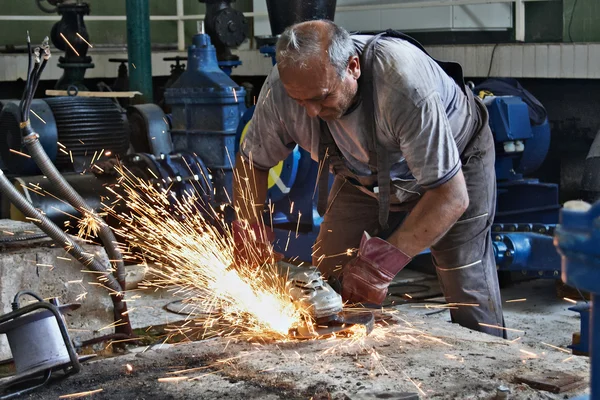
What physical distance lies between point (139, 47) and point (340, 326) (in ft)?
20.3

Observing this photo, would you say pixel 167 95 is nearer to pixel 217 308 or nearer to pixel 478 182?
pixel 217 308

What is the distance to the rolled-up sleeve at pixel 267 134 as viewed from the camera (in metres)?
3.31

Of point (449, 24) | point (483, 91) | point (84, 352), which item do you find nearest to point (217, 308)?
point (84, 352)

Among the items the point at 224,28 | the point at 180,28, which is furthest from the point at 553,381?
the point at 180,28

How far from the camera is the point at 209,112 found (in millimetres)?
6332

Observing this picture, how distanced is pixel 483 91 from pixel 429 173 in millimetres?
3052

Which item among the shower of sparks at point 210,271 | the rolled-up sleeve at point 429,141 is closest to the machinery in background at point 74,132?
the shower of sparks at point 210,271

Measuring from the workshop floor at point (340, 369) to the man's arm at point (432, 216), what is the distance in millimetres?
343

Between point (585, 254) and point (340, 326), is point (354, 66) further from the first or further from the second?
point (585, 254)

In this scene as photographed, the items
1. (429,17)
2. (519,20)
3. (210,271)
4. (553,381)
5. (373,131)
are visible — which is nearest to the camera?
(553,381)

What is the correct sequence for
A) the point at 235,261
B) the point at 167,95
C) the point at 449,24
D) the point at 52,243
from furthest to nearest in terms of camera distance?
the point at 449,24 < the point at 167,95 < the point at 52,243 < the point at 235,261

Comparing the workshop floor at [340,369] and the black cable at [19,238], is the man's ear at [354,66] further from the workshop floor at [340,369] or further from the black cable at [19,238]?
the black cable at [19,238]

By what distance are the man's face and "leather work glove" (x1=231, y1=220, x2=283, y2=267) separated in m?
0.61

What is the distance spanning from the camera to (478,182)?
354cm
